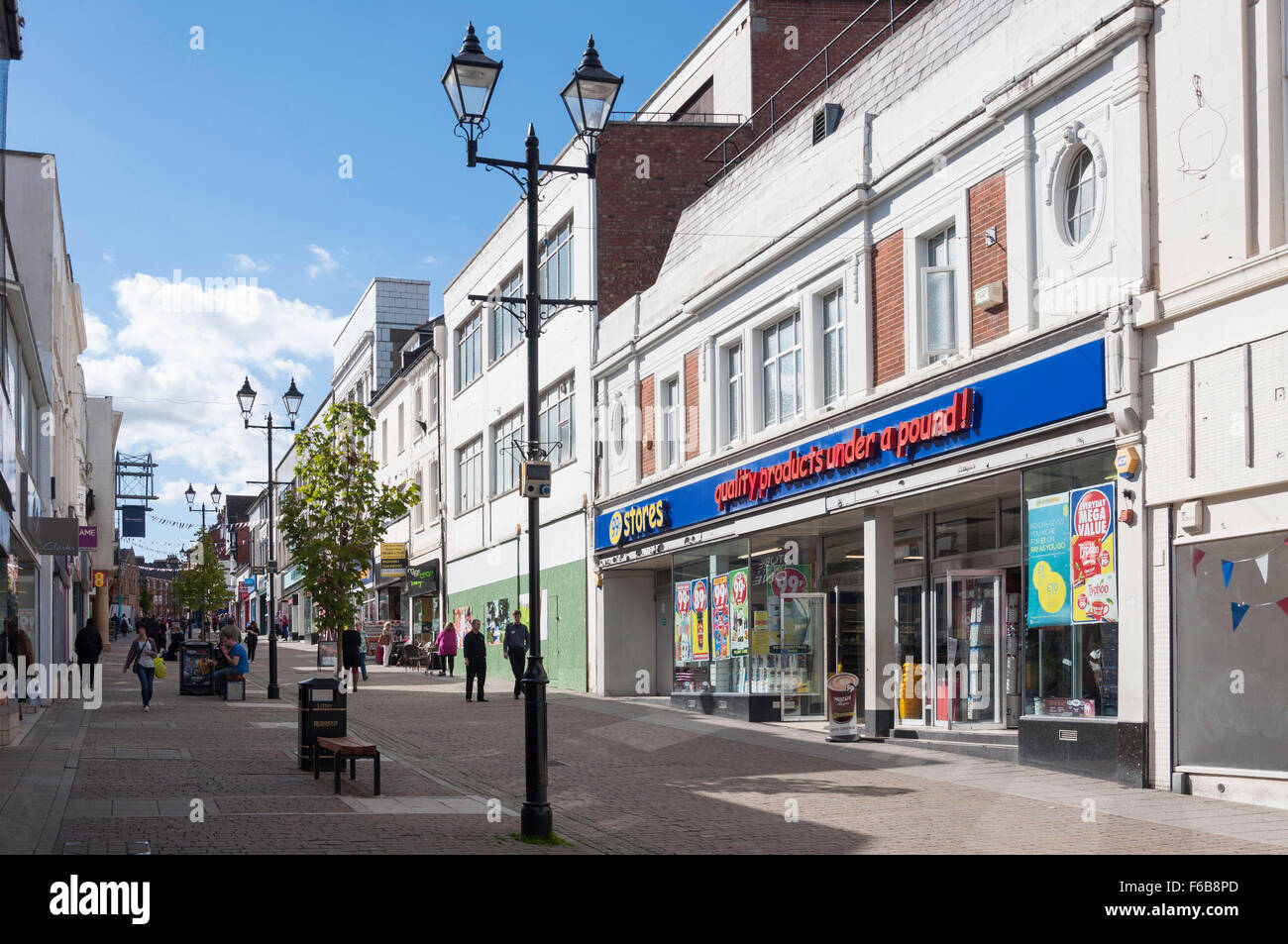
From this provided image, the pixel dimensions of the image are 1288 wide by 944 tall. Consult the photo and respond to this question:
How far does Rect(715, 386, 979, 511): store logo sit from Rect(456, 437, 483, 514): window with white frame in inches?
716

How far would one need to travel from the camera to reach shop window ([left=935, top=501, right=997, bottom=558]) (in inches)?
756

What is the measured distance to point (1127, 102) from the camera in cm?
1474

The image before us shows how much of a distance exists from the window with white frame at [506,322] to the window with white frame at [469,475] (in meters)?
3.44

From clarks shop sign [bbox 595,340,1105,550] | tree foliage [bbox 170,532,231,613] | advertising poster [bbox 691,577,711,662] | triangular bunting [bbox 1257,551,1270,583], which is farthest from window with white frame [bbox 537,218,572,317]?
tree foliage [bbox 170,532,231,613]

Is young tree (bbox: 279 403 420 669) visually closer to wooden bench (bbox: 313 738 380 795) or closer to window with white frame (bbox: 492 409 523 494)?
wooden bench (bbox: 313 738 380 795)

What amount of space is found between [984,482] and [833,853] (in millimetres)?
7947

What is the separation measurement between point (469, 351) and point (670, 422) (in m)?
16.6

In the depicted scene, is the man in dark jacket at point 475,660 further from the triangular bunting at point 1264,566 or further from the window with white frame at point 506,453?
the triangular bunting at point 1264,566

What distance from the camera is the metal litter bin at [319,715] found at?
1558cm

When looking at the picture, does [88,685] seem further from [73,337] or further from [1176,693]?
[1176,693]

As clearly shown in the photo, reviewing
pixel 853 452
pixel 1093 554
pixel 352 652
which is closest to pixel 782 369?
pixel 853 452

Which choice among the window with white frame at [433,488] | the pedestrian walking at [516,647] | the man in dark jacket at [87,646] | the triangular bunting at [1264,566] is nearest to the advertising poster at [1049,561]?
the triangular bunting at [1264,566]

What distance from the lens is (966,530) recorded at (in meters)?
19.7
